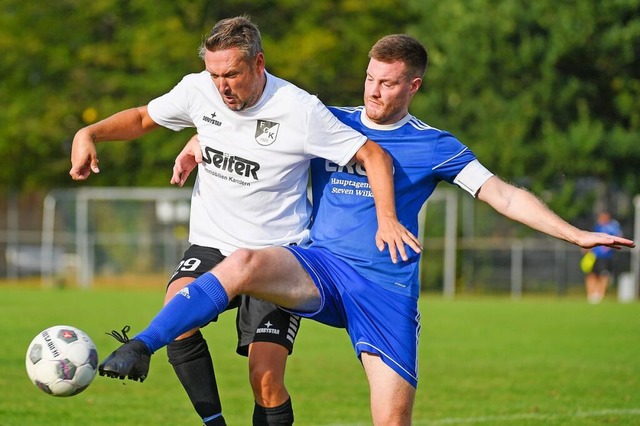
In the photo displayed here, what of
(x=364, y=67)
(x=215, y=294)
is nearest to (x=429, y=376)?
(x=215, y=294)

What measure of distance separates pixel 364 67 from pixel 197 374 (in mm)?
32860

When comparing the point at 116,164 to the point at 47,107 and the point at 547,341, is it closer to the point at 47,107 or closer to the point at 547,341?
the point at 47,107

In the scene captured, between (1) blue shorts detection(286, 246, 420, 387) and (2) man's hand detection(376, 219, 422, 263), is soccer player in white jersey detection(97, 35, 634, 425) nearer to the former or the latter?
(1) blue shorts detection(286, 246, 420, 387)


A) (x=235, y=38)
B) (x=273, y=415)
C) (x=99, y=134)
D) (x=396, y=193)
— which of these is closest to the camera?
(x=235, y=38)

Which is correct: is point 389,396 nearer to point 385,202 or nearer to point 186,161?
point 385,202

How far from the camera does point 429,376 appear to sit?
12.8 metres

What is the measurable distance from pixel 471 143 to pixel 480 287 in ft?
18.4

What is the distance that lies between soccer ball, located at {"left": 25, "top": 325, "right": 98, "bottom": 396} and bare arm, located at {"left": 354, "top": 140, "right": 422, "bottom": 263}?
160 cm

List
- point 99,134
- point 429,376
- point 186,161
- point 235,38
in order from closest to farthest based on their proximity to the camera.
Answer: point 235,38 → point 99,134 → point 186,161 → point 429,376

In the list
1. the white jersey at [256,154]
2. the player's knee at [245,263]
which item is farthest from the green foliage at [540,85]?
the player's knee at [245,263]

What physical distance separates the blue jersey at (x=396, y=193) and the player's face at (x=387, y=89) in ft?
0.42

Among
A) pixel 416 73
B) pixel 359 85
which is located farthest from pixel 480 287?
pixel 416 73

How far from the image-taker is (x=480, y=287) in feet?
107

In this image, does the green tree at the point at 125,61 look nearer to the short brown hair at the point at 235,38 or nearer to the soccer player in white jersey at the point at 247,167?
the soccer player in white jersey at the point at 247,167
